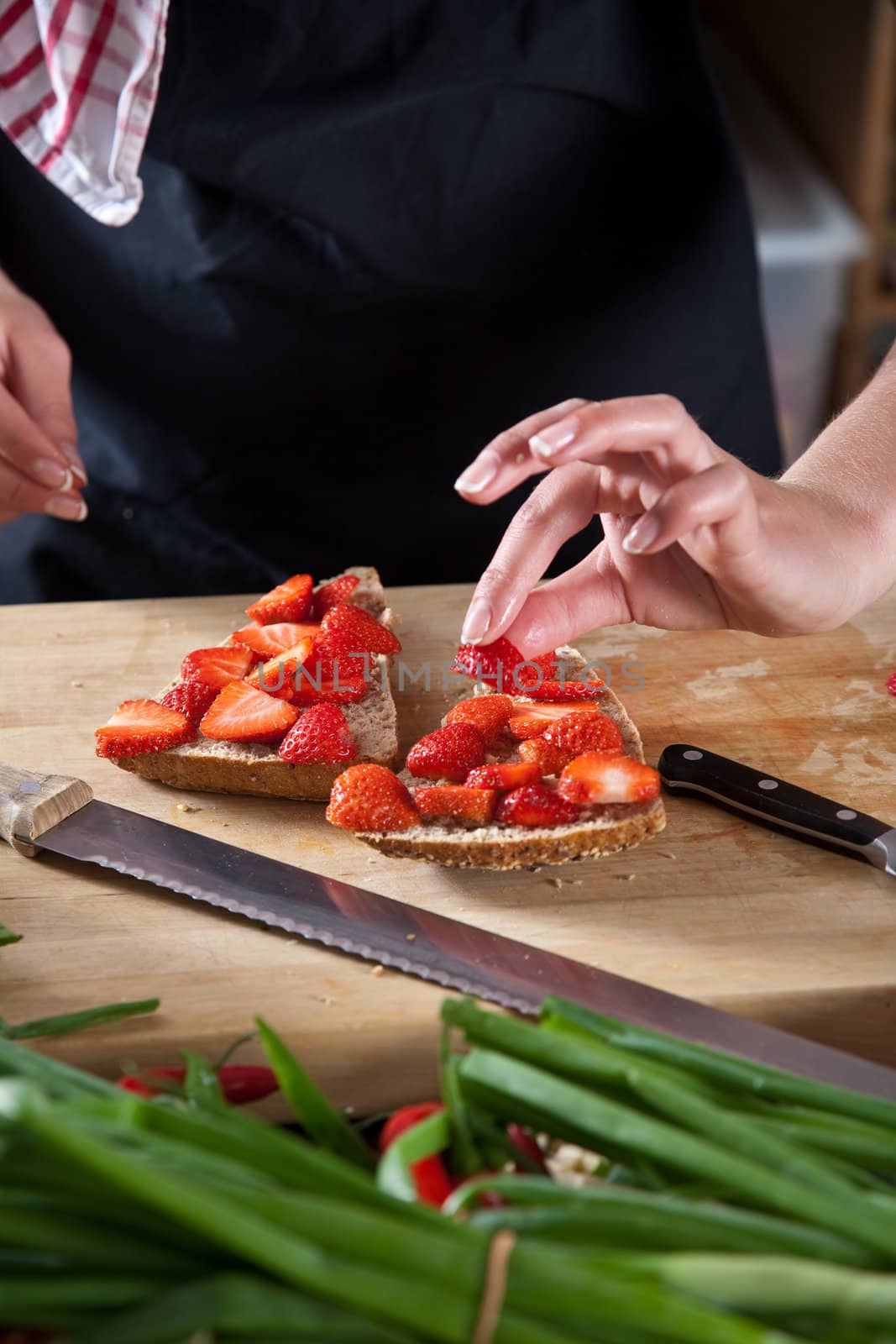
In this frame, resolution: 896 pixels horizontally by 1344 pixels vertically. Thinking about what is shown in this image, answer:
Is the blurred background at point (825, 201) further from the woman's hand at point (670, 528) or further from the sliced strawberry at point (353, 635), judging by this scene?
the sliced strawberry at point (353, 635)

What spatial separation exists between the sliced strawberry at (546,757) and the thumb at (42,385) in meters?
1.18

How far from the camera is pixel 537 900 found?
1953 millimetres

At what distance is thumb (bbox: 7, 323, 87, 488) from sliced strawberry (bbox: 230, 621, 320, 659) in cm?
52

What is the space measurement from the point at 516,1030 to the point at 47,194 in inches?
94.6

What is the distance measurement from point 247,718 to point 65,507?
0.66m

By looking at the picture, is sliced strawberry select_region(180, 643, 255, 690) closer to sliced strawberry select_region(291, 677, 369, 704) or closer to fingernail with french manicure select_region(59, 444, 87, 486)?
sliced strawberry select_region(291, 677, 369, 704)

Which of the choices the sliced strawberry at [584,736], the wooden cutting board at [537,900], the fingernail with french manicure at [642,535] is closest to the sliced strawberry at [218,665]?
the wooden cutting board at [537,900]

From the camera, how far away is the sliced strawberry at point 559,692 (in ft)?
7.57

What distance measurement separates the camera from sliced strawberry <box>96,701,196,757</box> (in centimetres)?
223

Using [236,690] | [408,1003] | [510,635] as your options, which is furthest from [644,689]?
[408,1003]

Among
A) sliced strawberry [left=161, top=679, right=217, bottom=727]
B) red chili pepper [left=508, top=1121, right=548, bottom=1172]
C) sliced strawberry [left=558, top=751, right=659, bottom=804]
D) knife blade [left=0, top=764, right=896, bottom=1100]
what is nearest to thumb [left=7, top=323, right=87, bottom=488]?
sliced strawberry [left=161, top=679, right=217, bottom=727]

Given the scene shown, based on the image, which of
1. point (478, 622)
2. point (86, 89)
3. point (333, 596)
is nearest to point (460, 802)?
point (478, 622)

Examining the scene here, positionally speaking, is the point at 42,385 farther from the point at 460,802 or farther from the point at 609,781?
the point at 609,781

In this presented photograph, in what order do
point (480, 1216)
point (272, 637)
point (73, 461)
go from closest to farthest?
point (480, 1216) → point (272, 637) → point (73, 461)
